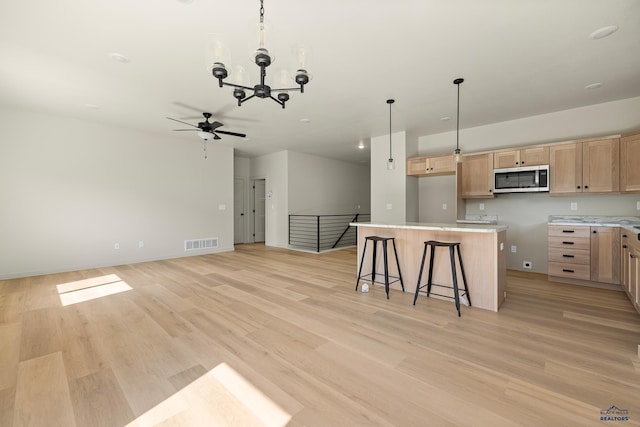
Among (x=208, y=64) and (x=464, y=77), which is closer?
(x=208, y=64)

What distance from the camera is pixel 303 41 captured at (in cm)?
270

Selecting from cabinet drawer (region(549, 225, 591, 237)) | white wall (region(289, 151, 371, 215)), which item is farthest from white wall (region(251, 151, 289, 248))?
cabinet drawer (region(549, 225, 591, 237))

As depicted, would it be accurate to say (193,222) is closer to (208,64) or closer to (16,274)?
(16,274)

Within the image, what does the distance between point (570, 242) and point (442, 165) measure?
2368mm

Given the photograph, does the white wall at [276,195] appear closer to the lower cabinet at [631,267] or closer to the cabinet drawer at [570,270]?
the cabinet drawer at [570,270]

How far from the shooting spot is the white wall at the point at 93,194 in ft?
15.0

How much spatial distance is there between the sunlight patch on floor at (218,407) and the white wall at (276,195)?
6150mm

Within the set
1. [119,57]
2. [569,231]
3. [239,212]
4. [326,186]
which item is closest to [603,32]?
[569,231]

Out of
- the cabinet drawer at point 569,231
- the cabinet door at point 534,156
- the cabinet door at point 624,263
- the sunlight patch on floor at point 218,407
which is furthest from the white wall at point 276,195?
the cabinet door at point 624,263

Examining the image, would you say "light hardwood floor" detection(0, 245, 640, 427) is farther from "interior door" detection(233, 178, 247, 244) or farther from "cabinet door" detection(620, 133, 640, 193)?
"interior door" detection(233, 178, 247, 244)

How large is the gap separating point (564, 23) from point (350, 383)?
3545mm

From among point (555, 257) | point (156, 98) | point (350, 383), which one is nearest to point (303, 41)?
point (156, 98)

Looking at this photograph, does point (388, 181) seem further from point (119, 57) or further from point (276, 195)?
point (119, 57)

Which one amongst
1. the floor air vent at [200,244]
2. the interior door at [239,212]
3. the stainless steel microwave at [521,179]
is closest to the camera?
the stainless steel microwave at [521,179]
